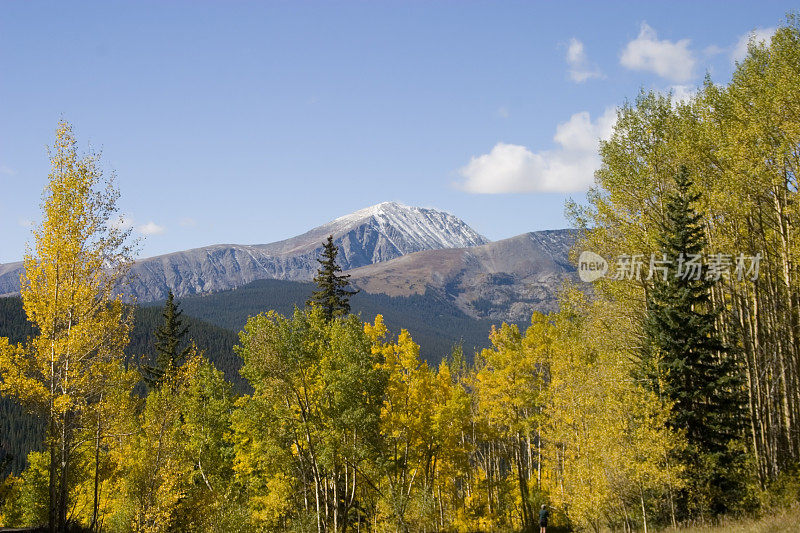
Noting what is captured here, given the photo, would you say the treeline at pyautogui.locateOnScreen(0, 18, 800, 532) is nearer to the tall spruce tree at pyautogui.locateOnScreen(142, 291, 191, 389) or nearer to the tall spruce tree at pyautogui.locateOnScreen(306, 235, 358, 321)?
the tall spruce tree at pyautogui.locateOnScreen(306, 235, 358, 321)

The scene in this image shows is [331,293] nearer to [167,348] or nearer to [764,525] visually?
[167,348]

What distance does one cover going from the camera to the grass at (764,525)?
19.2 meters

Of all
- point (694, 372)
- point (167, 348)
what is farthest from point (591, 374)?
point (167, 348)

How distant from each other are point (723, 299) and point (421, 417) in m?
16.7

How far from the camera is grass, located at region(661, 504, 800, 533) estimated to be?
19.2 metres

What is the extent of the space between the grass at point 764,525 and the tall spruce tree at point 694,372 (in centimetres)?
214

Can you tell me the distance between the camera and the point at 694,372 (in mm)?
26250

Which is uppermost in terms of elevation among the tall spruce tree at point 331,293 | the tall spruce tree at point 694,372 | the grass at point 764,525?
the tall spruce tree at point 331,293

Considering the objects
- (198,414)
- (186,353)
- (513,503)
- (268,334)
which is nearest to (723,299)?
(268,334)

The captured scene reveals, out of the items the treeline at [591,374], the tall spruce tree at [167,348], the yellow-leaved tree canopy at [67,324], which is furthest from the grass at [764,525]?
the tall spruce tree at [167,348]

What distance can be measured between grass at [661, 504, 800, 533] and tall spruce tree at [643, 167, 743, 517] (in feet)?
7.03

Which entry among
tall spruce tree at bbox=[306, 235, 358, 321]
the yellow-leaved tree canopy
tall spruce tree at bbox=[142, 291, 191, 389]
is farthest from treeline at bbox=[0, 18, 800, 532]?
tall spruce tree at bbox=[142, 291, 191, 389]

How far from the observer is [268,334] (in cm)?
2723

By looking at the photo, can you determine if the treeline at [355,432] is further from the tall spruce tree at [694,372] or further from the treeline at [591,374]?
the tall spruce tree at [694,372]
